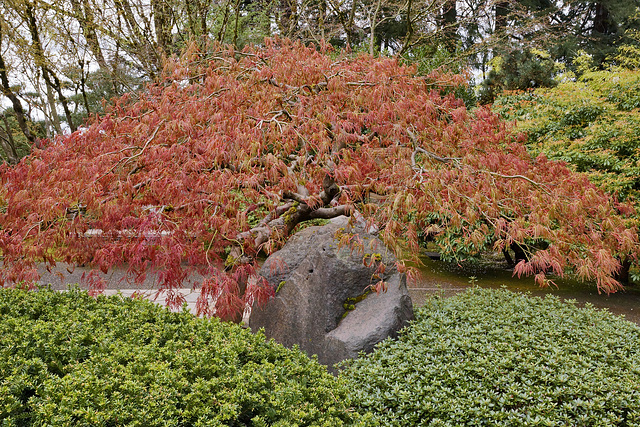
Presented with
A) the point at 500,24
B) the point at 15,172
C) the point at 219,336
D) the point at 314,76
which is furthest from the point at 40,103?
the point at 500,24

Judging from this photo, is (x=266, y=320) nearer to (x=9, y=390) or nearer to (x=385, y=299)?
(x=385, y=299)

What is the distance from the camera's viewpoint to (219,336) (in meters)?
2.80

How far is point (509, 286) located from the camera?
7.03 meters

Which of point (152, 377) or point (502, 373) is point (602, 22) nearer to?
point (502, 373)

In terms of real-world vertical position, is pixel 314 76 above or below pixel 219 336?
above

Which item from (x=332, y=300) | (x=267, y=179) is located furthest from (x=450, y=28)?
(x=332, y=300)

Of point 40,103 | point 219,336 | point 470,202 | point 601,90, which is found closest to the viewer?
point 219,336

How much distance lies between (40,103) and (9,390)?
14.9 meters

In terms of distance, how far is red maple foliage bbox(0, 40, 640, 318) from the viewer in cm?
330

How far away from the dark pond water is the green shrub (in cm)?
207

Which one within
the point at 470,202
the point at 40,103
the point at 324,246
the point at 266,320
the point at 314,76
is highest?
the point at 40,103

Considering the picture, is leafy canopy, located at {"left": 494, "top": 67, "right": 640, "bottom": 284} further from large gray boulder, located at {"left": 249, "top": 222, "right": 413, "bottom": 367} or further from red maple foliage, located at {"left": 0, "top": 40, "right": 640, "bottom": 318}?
large gray boulder, located at {"left": 249, "top": 222, "right": 413, "bottom": 367}

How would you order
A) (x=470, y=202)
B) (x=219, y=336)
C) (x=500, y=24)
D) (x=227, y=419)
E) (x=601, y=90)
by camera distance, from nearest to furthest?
1. (x=227, y=419)
2. (x=219, y=336)
3. (x=470, y=202)
4. (x=601, y=90)
5. (x=500, y=24)

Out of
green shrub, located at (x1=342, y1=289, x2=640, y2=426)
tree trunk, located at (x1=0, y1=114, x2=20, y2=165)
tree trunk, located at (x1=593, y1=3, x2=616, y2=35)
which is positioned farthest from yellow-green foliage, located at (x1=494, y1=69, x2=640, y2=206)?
tree trunk, located at (x1=0, y1=114, x2=20, y2=165)
